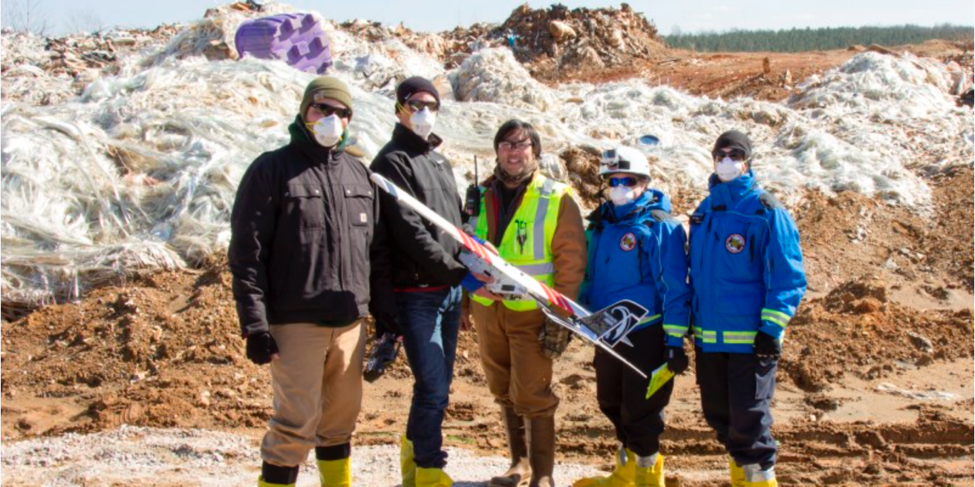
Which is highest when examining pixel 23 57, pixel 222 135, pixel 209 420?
pixel 23 57

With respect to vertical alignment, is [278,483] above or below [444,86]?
below

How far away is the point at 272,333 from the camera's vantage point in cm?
424

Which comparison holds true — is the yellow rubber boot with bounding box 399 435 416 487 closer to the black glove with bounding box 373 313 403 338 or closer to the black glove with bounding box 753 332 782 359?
the black glove with bounding box 373 313 403 338

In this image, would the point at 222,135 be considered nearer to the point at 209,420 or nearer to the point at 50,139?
the point at 50,139

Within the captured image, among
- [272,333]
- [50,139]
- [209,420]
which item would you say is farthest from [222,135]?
[272,333]

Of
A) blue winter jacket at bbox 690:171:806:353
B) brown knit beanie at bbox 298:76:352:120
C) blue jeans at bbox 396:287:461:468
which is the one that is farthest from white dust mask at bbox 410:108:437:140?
blue winter jacket at bbox 690:171:806:353

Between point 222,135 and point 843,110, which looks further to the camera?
point 843,110

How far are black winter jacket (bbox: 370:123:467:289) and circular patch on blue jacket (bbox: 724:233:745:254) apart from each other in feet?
3.95

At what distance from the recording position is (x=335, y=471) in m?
4.61

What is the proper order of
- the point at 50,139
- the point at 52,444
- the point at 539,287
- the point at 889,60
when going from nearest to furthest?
the point at 539,287
the point at 52,444
the point at 50,139
the point at 889,60

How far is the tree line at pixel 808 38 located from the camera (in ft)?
180

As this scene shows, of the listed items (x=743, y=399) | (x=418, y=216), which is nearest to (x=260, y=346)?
(x=418, y=216)

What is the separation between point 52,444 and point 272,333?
8.69 feet

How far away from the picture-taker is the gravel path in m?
5.45
